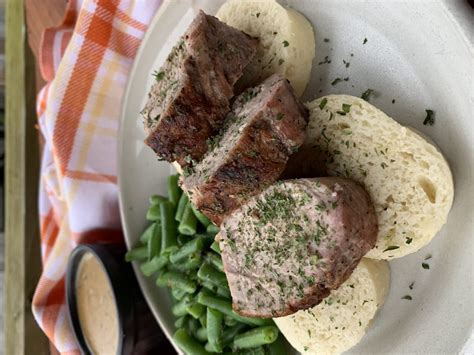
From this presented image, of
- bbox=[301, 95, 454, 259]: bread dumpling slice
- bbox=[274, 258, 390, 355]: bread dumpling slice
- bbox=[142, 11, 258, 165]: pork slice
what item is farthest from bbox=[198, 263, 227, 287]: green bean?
bbox=[301, 95, 454, 259]: bread dumpling slice

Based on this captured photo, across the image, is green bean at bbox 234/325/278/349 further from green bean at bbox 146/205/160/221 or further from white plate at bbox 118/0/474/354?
green bean at bbox 146/205/160/221

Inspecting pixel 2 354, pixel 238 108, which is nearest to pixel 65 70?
pixel 238 108

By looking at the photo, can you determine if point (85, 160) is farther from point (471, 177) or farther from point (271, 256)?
point (471, 177)

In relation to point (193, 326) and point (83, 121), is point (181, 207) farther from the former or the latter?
point (83, 121)

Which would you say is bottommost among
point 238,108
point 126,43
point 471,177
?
point 126,43

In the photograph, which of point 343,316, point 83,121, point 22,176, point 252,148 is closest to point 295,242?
point 252,148

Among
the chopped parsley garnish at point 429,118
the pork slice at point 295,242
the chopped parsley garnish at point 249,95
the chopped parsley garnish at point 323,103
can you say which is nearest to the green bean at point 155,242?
the pork slice at point 295,242
